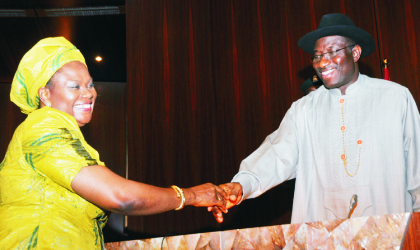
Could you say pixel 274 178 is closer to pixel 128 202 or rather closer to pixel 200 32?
pixel 128 202

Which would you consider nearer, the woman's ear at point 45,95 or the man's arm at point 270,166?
the woman's ear at point 45,95

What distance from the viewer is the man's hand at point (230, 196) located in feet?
7.66

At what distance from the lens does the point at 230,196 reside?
2.34 metres

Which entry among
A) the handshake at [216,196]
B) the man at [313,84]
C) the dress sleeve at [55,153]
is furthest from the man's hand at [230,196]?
the man at [313,84]

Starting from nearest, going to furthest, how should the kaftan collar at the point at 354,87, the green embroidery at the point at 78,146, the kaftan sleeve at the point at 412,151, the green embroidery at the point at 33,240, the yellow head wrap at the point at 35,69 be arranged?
the green embroidery at the point at 33,240 < the green embroidery at the point at 78,146 < the yellow head wrap at the point at 35,69 < the kaftan sleeve at the point at 412,151 < the kaftan collar at the point at 354,87

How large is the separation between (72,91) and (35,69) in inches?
6.8

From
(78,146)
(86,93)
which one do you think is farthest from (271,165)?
(78,146)

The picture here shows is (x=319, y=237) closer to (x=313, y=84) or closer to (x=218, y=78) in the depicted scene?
(x=313, y=84)

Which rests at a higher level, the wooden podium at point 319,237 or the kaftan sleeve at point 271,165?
the kaftan sleeve at point 271,165

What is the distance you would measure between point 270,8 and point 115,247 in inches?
150

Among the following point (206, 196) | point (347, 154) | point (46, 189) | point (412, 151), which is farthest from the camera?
point (347, 154)

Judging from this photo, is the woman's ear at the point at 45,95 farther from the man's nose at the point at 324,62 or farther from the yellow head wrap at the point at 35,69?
the man's nose at the point at 324,62

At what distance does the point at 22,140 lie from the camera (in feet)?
4.87

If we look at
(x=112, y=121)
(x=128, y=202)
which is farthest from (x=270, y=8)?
(x=112, y=121)
